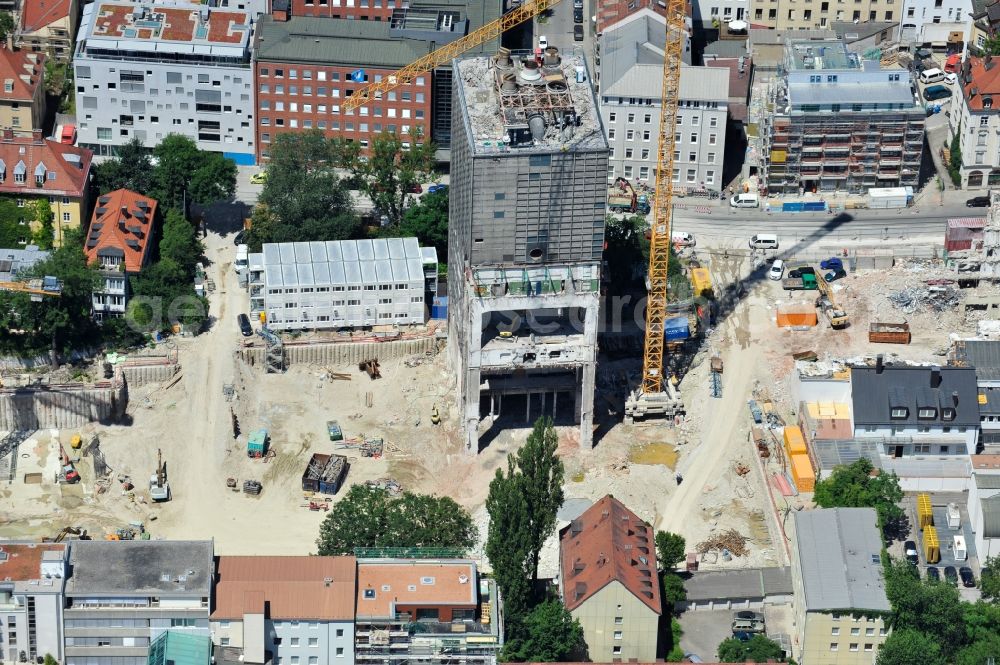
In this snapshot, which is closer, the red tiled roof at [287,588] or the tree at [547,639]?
the red tiled roof at [287,588]

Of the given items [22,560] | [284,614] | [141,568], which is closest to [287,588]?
[284,614]

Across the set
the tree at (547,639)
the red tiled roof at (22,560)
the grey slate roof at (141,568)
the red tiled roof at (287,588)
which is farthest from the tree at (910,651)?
the red tiled roof at (22,560)

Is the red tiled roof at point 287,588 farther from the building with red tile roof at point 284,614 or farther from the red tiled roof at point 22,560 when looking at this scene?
the red tiled roof at point 22,560

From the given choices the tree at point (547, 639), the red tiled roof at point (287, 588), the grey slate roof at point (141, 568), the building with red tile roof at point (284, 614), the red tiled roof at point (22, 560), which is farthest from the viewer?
the tree at point (547, 639)

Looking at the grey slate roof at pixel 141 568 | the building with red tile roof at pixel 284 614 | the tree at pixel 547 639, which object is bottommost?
the tree at pixel 547 639

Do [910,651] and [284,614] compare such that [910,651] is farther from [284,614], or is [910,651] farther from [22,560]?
[22,560]

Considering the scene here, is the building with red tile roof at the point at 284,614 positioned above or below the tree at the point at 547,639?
above
